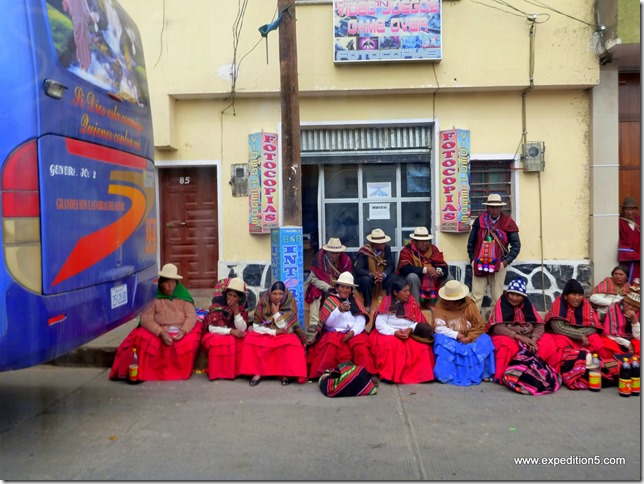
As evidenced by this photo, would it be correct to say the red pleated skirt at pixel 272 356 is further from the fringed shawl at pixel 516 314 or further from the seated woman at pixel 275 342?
the fringed shawl at pixel 516 314

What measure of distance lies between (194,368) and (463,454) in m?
3.16

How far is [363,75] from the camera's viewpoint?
26.2 feet

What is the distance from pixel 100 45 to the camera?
400cm

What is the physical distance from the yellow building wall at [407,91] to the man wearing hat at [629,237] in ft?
1.54

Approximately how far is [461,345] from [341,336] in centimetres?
121

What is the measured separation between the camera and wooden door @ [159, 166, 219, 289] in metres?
8.66

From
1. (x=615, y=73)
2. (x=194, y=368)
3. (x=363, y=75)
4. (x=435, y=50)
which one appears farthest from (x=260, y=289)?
(x=615, y=73)

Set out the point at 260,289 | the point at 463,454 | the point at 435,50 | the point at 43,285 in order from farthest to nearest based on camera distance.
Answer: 1. the point at 260,289
2. the point at 435,50
3. the point at 463,454
4. the point at 43,285

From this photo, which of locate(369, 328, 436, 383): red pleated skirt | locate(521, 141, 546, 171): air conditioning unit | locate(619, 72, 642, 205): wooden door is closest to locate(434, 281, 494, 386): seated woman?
locate(369, 328, 436, 383): red pleated skirt

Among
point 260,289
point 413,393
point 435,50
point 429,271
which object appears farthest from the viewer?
point 260,289

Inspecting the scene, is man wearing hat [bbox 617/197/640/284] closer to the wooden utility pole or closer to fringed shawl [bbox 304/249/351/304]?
fringed shawl [bbox 304/249/351/304]

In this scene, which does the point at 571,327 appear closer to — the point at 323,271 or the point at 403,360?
the point at 403,360

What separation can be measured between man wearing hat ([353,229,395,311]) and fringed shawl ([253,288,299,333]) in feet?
5.05

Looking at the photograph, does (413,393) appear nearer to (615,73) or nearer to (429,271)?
(429,271)
